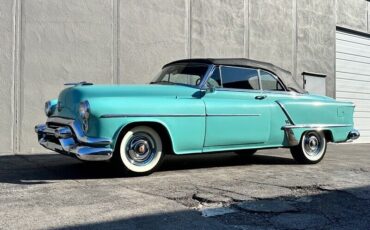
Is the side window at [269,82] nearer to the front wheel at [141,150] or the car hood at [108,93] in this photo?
the car hood at [108,93]

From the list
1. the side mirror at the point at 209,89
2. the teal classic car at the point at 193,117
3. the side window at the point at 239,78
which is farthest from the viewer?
the side window at the point at 239,78

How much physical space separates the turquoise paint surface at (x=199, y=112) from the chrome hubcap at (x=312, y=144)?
0.84 feet

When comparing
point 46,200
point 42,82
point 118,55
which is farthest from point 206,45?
point 46,200

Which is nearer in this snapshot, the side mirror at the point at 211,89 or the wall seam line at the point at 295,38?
the side mirror at the point at 211,89

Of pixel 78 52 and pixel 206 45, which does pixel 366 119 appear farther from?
pixel 78 52

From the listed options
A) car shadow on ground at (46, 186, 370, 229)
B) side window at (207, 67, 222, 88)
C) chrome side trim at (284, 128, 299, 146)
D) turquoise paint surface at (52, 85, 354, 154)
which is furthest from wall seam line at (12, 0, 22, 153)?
car shadow on ground at (46, 186, 370, 229)

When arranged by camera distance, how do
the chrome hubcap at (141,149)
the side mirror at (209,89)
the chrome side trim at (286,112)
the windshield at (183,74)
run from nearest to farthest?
the chrome hubcap at (141,149) < the side mirror at (209,89) < the windshield at (183,74) < the chrome side trim at (286,112)

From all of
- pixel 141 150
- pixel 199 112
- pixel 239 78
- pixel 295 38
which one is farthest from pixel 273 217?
pixel 295 38

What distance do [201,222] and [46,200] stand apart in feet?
A: 5.18

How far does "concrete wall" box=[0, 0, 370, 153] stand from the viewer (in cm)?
873

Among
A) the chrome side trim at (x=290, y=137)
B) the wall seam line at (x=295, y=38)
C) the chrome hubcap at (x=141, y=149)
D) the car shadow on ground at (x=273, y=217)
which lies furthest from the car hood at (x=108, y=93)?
the wall seam line at (x=295, y=38)

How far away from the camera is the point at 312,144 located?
789 cm

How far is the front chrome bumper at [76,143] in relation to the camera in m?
5.41

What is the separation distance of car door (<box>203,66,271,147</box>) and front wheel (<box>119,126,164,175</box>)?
2.59 ft
